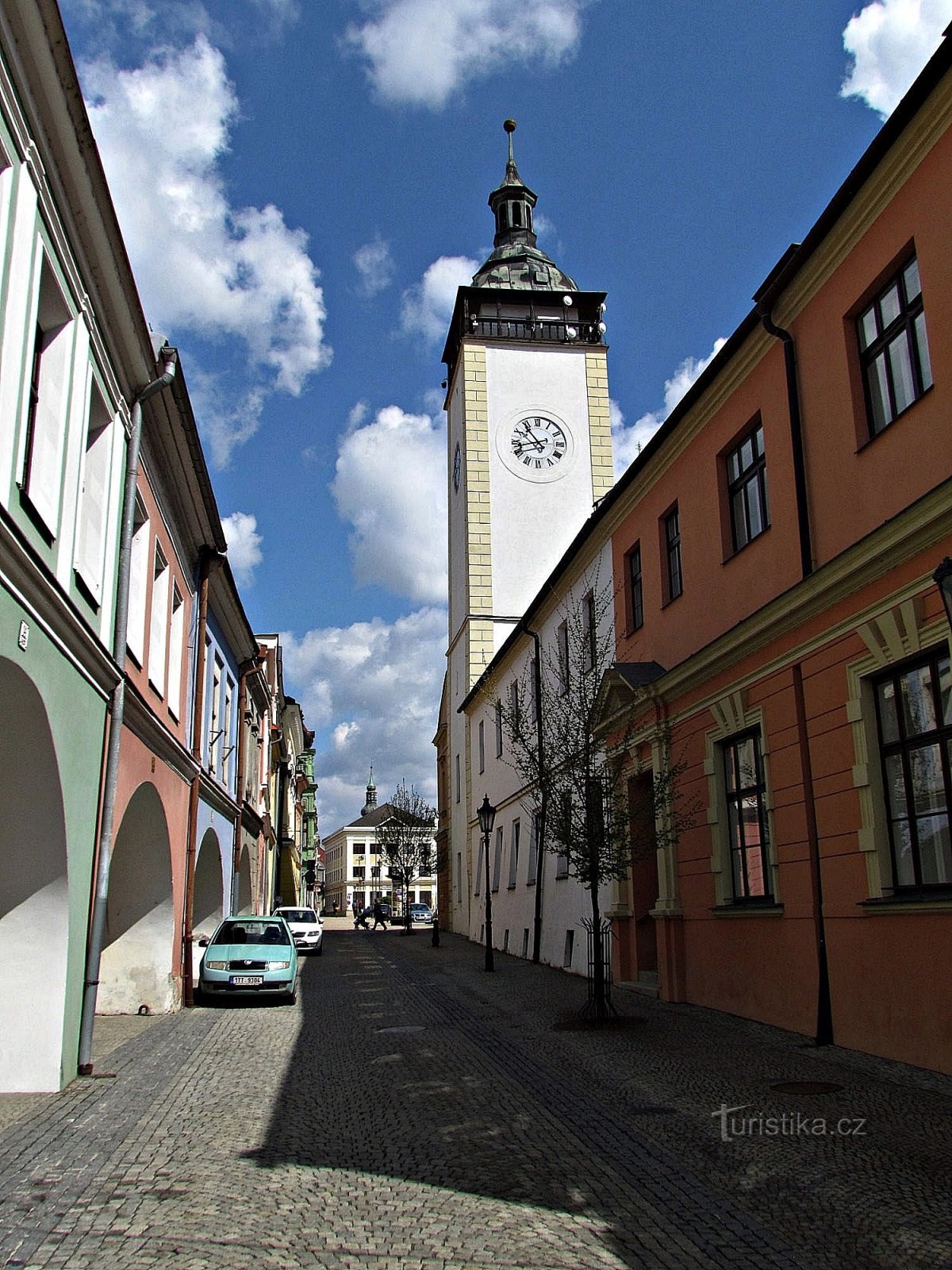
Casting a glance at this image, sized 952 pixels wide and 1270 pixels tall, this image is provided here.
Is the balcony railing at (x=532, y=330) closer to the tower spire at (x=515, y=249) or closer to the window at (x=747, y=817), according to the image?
the tower spire at (x=515, y=249)

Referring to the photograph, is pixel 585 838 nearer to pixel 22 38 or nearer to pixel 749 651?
pixel 749 651

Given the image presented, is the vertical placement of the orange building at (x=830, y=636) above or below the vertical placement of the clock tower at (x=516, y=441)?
below

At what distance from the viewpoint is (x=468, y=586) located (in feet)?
121

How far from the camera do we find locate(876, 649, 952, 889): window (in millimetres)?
9914

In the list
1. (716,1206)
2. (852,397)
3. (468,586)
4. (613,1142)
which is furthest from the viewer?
(468,586)

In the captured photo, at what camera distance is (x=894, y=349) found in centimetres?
1089

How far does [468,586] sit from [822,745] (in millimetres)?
25590

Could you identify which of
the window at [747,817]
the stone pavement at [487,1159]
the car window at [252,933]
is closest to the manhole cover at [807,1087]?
the stone pavement at [487,1159]

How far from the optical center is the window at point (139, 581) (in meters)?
13.4

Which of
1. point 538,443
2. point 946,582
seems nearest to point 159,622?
point 946,582

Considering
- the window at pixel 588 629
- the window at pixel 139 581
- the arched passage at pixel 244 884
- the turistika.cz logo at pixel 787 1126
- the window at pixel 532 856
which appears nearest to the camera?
the turistika.cz logo at pixel 787 1126

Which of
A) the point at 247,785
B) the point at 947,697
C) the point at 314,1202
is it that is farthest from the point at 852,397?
the point at 247,785

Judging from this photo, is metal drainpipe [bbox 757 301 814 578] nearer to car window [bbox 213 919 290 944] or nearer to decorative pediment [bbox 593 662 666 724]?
decorative pediment [bbox 593 662 666 724]

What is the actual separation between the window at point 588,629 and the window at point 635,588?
694 mm
